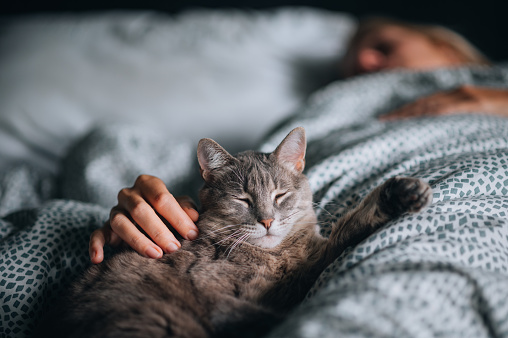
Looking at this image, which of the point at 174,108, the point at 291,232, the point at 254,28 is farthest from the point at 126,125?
the point at 254,28

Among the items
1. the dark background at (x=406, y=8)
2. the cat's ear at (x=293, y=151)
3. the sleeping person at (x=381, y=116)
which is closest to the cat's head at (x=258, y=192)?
the cat's ear at (x=293, y=151)

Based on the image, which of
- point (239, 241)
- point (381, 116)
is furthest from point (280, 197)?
point (381, 116)

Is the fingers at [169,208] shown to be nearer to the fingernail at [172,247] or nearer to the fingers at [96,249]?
the fingernail at [172,247]

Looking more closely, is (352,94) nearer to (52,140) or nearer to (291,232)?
(291,232)

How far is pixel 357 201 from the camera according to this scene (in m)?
1.06

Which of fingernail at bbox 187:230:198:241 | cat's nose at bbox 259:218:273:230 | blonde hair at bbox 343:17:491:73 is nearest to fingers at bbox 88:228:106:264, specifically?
fingernail at bbox 187:230:198:241

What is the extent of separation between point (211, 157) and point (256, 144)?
2.87 ft

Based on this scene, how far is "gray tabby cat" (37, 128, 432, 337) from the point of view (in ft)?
2.59

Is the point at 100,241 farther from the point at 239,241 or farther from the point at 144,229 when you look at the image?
the point at 239,241

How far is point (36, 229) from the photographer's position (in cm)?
107

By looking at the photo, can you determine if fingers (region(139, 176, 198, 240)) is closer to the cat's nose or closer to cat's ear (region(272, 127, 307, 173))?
the cat's nose

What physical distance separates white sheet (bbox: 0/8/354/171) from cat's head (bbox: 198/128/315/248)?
0.93m

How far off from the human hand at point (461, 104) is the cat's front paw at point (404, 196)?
0.85 metres

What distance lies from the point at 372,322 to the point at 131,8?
3.12 m
